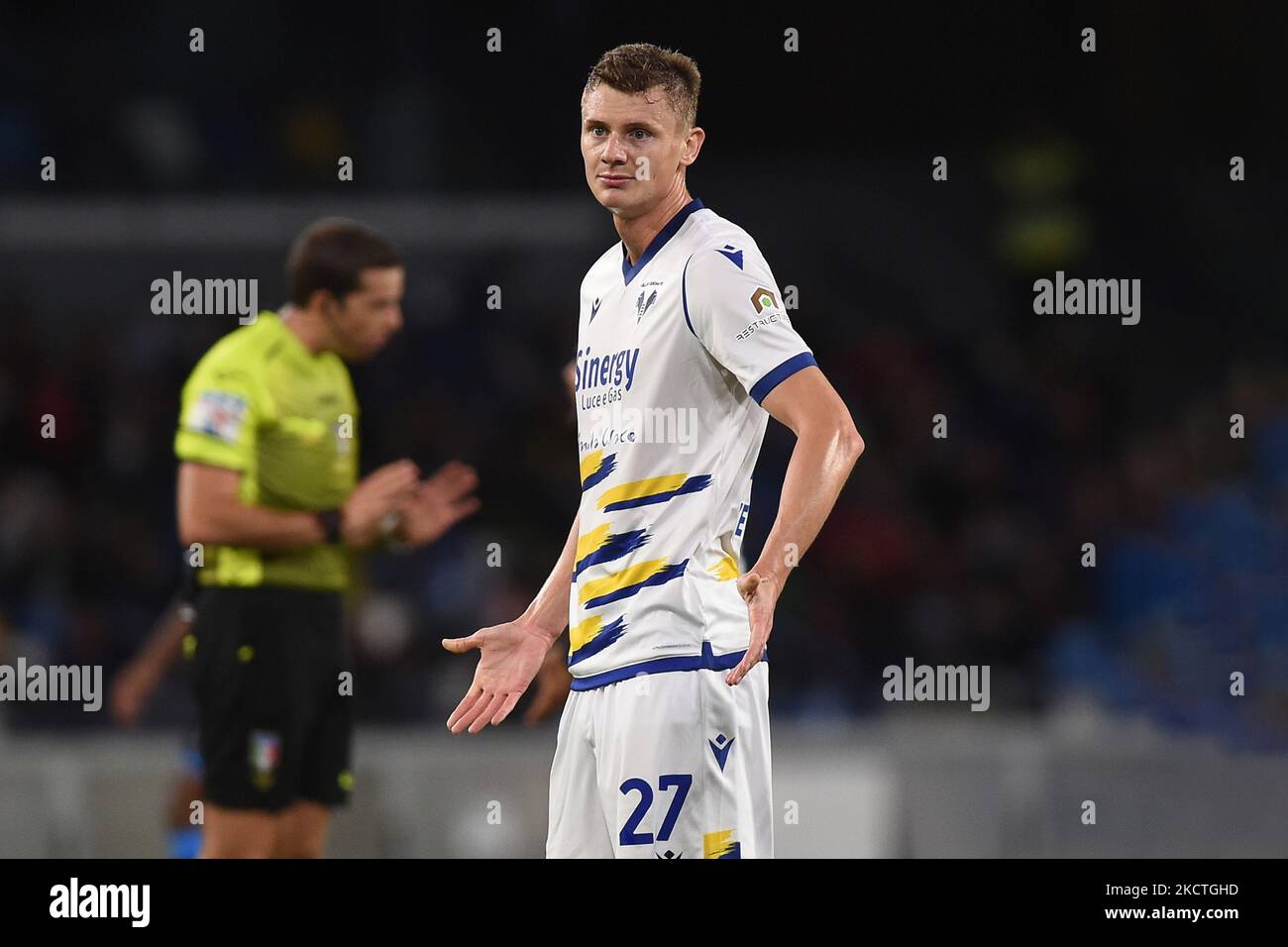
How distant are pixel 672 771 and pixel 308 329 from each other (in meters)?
2.47

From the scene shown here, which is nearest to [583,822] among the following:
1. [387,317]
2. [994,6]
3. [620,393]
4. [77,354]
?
[620,393]

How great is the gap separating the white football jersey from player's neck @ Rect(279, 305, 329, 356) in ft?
6.53

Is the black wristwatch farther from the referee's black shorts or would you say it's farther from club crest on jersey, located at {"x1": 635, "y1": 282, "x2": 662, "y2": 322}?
club crest on jersey, located at {"x1": 635, "y1": 282, "x2": 662, "y2": 322}

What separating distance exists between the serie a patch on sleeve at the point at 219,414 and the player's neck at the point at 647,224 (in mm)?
1798

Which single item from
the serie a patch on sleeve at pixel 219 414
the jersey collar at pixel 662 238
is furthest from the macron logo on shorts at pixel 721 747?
the serie a patch on sleeve at pixel 219 414

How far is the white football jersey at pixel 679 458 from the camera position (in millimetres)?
3072

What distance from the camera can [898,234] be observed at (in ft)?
33.8

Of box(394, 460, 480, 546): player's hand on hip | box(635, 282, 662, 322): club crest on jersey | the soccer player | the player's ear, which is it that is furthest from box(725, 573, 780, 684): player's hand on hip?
box(394, 460, 480, 546): player's hand on hip

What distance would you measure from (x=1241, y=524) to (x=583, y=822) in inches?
251

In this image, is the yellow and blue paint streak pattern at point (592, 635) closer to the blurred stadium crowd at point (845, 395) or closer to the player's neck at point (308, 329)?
the player's neck at point (308, 329)

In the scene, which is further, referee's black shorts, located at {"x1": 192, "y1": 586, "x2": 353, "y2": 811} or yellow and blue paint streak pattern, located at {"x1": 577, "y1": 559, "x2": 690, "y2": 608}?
referee's black shorts, located at {"x1": 192, "y1": 586, "x2": 353, "y2": 811}

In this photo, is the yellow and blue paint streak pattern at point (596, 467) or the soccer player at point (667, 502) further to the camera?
the yellow and blue paint streak pattern at point (596, 467)

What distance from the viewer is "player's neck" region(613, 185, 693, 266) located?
331 cm

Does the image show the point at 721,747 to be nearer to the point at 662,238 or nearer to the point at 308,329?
the point at 662,238
